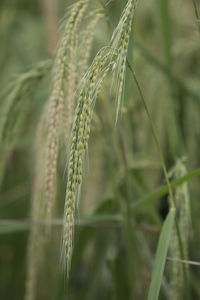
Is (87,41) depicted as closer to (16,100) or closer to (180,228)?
(16,100)

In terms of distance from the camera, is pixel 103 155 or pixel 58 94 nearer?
pixel 58 94

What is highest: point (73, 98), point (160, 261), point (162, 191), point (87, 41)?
point (87, 41)

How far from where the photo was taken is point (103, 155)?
1.57m

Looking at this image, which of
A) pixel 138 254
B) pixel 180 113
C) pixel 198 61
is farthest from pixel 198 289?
pixel 198 61

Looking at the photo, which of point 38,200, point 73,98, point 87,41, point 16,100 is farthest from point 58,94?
point 38,200

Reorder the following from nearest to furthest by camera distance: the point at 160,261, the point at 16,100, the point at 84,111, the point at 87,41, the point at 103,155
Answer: the point at 84,111 → the point at 160,261 → the point at 87,41 → the point at 16,100 → the point at 103,155

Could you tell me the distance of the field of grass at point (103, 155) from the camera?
74 cm

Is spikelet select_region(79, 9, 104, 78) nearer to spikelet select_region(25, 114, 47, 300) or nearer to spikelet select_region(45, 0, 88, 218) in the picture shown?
spikelet select_region(45, 0, 88, 218)

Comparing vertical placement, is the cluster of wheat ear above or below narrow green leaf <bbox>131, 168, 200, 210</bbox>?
above

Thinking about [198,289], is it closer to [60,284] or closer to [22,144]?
[60,284]

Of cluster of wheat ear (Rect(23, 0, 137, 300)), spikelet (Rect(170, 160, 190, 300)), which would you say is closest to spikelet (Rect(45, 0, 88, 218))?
cluster of wheat ear (Rect(23, 0, 137, 300))

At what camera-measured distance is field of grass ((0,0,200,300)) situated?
0.74 meters

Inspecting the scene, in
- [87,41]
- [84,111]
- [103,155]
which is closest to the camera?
[84,111]

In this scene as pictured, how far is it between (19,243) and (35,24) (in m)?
1.33
